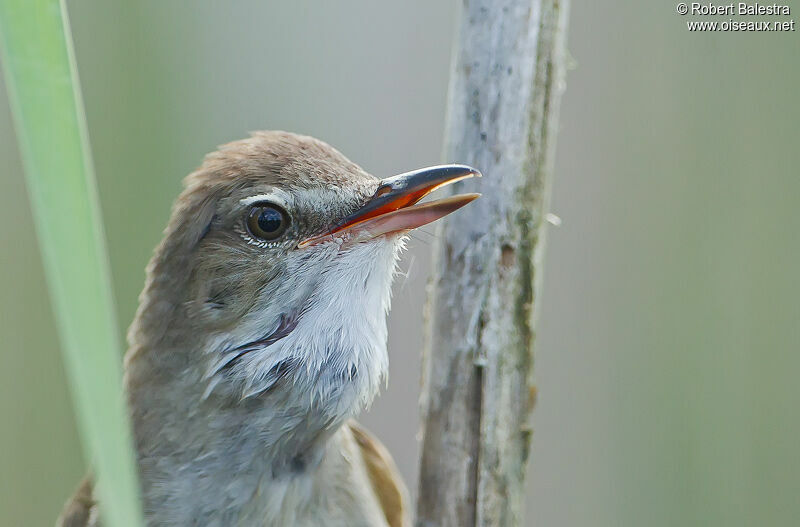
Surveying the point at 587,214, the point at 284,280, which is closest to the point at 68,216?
the point at 284,280

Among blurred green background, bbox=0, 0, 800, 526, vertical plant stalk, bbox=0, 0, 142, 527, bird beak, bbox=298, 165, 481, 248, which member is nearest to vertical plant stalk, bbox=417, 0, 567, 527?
bird beak, bbox=298, 165, 481, 248

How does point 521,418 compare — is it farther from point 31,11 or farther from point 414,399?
point 414,399

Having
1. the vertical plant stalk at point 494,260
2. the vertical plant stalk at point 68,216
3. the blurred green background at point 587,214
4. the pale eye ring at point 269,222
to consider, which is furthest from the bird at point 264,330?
the blurred green background at point 587,214

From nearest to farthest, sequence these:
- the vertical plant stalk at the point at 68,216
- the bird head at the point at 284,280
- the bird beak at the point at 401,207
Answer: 1. the vertical plant stalk at the point at 68,216
2. the bird beak at the point at 401,207
3. the bird head at the point at 284,280

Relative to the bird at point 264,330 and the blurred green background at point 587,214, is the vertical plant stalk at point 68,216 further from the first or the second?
the blurred green background at point 587,214

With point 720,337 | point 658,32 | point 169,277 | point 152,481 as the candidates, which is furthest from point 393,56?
point 152,481

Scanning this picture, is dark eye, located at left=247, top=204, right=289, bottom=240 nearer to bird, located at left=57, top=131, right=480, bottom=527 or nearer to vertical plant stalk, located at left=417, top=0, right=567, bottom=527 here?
bird, located at left=57, top=131, right=480, bottom=527
